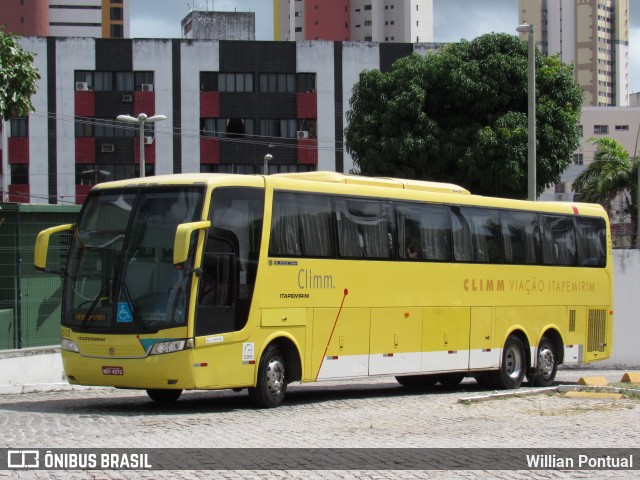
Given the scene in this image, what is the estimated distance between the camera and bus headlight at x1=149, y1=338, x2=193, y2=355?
14.2 metres

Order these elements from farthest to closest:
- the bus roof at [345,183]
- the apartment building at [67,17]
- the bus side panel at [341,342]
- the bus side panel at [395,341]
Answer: the apartment building at [67,17] < the bus side panel at [395,341] < the bus side panel at [341,342] < the bus roof at [345,183]

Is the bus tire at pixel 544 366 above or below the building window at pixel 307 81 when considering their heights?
below

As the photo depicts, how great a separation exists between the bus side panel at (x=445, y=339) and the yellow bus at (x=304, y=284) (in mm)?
30

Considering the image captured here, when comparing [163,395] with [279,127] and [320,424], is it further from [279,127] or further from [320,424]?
[279,127]

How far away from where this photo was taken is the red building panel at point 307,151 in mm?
61500

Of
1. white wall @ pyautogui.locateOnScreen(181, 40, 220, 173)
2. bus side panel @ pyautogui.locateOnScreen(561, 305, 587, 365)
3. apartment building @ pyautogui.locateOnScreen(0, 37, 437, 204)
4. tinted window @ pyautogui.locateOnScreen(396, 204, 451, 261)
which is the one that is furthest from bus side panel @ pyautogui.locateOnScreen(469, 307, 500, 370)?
white wall @ pyautogui.locateOnScreen(181, 40, 220, 173)

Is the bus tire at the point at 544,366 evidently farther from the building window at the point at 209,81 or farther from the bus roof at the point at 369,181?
the building window at the point at 209,81

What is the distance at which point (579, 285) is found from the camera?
22.2 meters

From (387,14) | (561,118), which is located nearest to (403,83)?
(561,118)

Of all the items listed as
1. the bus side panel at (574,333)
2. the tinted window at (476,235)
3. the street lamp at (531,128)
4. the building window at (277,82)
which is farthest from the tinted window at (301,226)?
the building window at (277,82)

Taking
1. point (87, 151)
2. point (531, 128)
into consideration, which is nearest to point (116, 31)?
point (87, 151)

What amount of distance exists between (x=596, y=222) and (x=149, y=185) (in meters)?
11.6

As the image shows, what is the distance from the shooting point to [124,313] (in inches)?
569

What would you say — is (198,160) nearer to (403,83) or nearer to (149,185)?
(403,83)
